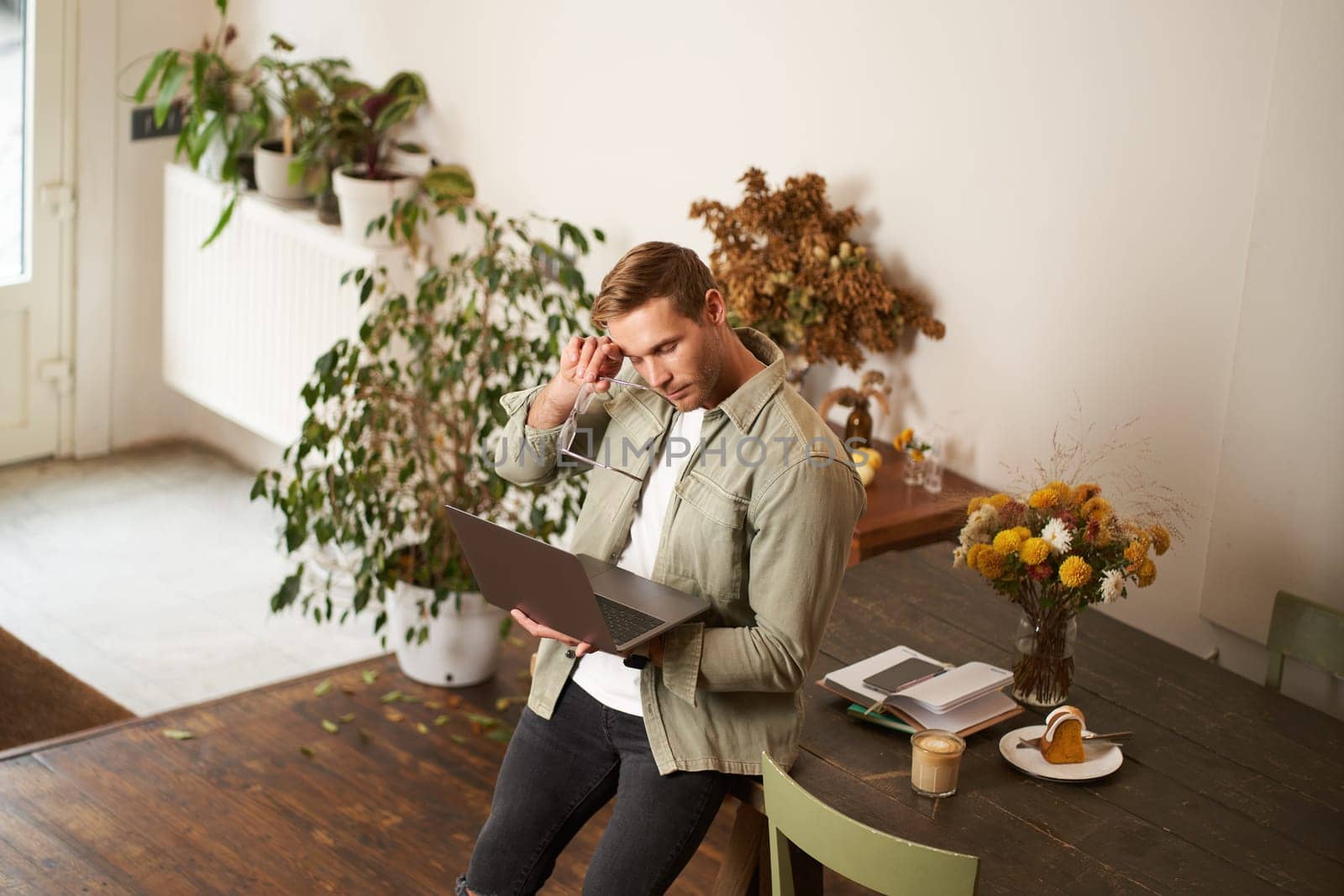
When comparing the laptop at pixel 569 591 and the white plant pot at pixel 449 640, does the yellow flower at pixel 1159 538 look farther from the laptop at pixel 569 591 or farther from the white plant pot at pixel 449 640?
the white plant pot at pixel 449 640

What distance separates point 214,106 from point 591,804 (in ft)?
10.7

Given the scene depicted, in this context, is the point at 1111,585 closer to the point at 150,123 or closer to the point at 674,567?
the point at 674,567

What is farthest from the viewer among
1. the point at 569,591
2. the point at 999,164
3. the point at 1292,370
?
the point at 999,164

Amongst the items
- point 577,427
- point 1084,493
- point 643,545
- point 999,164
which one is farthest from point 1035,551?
point 999,164

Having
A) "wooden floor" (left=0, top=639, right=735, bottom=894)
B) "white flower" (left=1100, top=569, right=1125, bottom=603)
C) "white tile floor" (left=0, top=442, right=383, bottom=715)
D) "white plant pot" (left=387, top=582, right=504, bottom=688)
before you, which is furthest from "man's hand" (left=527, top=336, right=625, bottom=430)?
"white tile floor" (left=0, top=442, right=383, bottom=715)

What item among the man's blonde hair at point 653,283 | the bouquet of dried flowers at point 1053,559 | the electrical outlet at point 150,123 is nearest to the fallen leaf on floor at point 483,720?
the bouquet of dried flowers at point 1053,559

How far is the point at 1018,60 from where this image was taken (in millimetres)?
3131

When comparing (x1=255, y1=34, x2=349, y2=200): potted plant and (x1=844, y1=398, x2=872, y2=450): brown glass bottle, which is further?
(x1=255, y1=34, x2=349, y2=200): potted plant

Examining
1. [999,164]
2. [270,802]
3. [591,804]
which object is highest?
[999,164]

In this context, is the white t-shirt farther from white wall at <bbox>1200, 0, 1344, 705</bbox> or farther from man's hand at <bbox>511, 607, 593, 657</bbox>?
white wall at <bbox>1200, 0, 1344, 705</bbox>

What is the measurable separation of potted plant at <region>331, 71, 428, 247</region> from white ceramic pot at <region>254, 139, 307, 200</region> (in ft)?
0.91

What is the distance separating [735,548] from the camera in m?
2.21

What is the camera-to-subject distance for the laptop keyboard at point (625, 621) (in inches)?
83.0

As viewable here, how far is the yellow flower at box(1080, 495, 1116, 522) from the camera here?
2.40 meters
